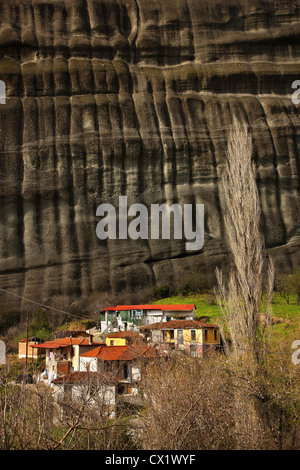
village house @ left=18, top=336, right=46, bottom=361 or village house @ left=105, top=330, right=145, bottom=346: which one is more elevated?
village house @ left=105, top=330, right=145, bottom=346

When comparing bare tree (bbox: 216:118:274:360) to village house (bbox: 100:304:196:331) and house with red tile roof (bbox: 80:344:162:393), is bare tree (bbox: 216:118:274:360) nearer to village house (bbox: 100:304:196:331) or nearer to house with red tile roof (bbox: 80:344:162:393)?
house with red tile roof (bbox: 80:344:162:393)

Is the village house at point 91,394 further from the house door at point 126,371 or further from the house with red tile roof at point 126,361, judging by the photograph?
the house door at point 126,371

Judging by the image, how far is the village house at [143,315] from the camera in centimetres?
2684

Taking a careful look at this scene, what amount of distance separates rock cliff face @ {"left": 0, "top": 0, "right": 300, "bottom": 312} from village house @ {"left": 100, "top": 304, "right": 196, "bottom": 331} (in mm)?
6228

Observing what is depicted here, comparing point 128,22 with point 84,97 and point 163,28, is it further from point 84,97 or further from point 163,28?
point 84,97

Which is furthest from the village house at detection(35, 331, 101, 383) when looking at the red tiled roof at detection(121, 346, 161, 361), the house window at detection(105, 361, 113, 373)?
the house window at detection(105, 361, 113, 373)

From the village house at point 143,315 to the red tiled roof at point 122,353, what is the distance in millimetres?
8279

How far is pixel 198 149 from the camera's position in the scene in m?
40.2

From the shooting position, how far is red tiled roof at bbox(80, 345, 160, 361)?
16.3 m

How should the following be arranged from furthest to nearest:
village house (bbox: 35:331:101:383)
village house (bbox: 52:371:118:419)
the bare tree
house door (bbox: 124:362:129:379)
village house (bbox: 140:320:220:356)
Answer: village house (bbox: 140:320:220:356) < village house (bbox: 35:331:101:383) < house door (bbox: 124:362:129:379) < the bare tree < village house (bbox: 52:371:118:419)

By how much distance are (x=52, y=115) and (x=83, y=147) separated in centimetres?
368

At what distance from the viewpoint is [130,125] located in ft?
130

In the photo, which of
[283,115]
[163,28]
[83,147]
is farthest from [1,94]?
[283,115]

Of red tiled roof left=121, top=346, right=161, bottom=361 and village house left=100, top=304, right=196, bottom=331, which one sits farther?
village house left=100, top=304, right=196, bottom=331
